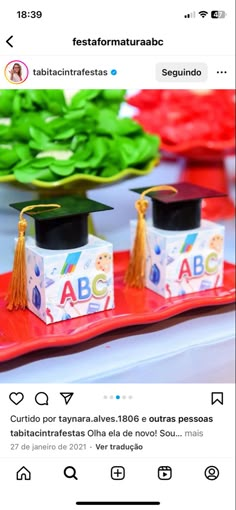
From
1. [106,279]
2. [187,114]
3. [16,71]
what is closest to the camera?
[16,71]

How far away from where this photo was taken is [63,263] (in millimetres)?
557

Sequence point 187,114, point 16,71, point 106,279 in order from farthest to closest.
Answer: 1. point 187,114
2. point 106,279
3. point 16,71

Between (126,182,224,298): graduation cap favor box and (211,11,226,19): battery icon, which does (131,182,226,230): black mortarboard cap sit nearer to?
(126,182,224,298): graduation cap favor box

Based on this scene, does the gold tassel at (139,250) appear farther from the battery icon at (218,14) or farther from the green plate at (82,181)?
the battery icon at (218,14)

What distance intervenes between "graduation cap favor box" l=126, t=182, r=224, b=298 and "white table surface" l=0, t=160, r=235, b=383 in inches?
0.9

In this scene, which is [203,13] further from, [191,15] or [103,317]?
[103,317]

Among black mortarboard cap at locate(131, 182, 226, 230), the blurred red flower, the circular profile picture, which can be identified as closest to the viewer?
the circular profile picture
